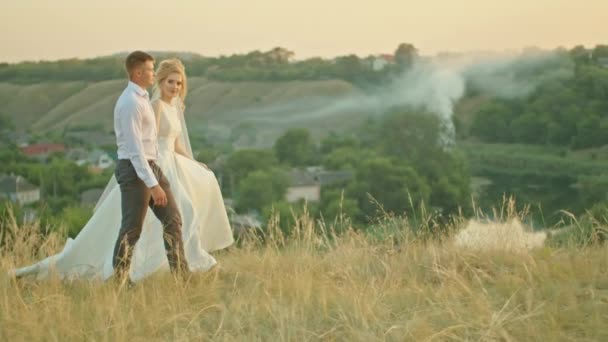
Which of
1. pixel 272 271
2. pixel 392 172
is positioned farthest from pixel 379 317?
pixel 392 172

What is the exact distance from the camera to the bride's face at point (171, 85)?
202 inches

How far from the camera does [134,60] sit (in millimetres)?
4738

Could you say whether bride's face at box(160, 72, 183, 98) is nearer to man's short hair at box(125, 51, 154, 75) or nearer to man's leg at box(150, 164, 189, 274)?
man's short hair at box(125, 51, 154, 75)

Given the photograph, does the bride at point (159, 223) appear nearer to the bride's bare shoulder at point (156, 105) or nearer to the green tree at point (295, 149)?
the bride's bare shoulder at point (156, 105)

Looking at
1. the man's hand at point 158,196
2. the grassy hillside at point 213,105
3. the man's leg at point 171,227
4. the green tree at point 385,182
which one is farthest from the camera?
the grassy hillside at point 213,105

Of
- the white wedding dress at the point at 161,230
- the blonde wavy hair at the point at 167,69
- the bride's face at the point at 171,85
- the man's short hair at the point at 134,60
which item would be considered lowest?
the white wedding dress at the point at 161,230

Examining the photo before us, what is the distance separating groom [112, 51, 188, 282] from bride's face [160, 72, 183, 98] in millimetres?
295

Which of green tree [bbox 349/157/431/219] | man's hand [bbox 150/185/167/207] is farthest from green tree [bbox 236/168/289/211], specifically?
man's hand [bbox 150/185/167/207]

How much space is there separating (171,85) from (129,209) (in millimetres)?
833

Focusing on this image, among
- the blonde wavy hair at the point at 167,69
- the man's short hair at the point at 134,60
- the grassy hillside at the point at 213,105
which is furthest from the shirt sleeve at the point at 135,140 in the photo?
the grassy hillside at the point at 213,105

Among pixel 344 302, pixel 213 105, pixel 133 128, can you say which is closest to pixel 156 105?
pixel 133 128

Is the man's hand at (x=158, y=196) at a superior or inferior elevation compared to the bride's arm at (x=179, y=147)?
inferior

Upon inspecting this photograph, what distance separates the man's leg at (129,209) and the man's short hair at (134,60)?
53 cm

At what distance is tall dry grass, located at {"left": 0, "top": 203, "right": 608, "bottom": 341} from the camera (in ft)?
12.8
